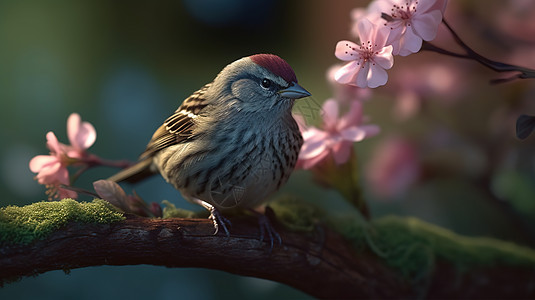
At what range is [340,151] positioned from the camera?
855 millimetres

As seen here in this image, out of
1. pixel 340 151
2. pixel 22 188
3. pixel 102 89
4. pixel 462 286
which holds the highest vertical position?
pixel 102 89

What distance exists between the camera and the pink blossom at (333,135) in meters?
0.83

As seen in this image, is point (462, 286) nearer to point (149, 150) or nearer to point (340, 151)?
point (340, 151)

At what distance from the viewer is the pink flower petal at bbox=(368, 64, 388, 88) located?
2.12ft

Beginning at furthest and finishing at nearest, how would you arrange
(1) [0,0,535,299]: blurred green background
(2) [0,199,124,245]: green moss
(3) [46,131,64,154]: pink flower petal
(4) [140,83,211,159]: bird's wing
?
(1) [0,0,535,299]: blurred green background
(4) [140,83,211,159]: bird's wing
(3) [46,131,64,154]: pink flower petal
(2) [0,199,124,245]: green moss

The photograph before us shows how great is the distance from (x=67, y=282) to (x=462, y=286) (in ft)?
2.64

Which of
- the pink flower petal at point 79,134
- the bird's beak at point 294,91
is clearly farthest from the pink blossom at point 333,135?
the pink flower petal at point 79,134

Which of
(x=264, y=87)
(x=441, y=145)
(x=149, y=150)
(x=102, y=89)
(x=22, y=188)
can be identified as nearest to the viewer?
(x=264, y=87)

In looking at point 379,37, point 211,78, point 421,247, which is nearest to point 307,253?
point 421,247

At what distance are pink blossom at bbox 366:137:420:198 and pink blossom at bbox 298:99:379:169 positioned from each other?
49cm

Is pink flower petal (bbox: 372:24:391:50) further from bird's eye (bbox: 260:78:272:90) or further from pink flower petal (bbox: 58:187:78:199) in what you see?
pink flower petal (bbox: 58:187:78:199)

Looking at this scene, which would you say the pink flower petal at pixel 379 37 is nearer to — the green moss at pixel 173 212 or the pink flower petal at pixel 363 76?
the pink flower petal at pixel 363 76

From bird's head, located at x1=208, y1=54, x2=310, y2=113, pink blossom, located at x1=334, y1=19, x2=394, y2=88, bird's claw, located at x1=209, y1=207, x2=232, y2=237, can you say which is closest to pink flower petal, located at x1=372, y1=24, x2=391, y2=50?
pink blossom, located at x1=334, y1=19, x2=394, y2=88

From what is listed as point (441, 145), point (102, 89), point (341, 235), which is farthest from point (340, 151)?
point (102, 89)
